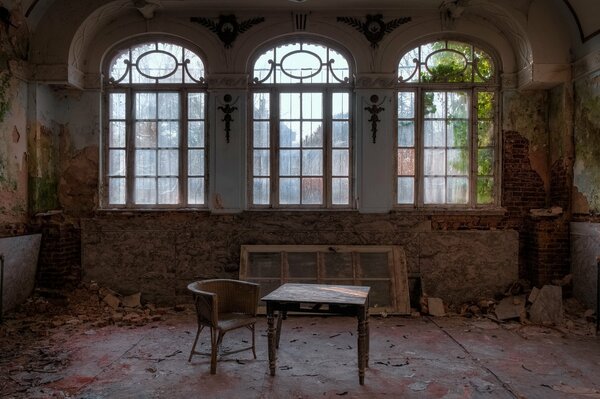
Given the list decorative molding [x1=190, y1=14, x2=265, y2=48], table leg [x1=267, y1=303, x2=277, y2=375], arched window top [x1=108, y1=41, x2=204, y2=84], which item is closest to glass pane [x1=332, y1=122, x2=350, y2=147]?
decorative molding [x1=190, y1=14, x2=265, y2=48]

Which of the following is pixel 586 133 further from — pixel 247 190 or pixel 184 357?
pixel 184 357

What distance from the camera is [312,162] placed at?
703 centimetres

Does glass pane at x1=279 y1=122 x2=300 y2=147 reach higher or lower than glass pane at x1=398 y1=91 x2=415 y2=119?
lower

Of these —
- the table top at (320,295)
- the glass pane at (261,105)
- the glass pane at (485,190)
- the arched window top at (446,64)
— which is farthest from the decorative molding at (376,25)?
the table top at (320,295)

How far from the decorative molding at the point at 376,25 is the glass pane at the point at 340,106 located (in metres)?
0.85

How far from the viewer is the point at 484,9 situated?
672 cm

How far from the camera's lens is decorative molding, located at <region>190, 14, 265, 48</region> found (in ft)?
22.7

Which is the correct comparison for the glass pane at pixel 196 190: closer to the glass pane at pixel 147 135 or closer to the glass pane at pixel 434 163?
the glass pane at pixel 147 135

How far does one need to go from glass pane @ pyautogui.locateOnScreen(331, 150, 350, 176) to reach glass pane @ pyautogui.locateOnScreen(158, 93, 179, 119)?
2404mm

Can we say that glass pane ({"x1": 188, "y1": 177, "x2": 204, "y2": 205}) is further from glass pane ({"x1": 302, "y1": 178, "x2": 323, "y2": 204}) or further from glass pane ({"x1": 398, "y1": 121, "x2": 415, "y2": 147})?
glass pane ({"x1": 398, "y1": 121, "x2": 415, "y2": 147})

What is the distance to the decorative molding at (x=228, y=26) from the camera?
22.7 ft

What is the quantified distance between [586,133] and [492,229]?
1741mm

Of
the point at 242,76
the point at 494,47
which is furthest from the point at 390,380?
the point at 494,47

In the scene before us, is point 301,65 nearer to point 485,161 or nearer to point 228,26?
point 228,26
